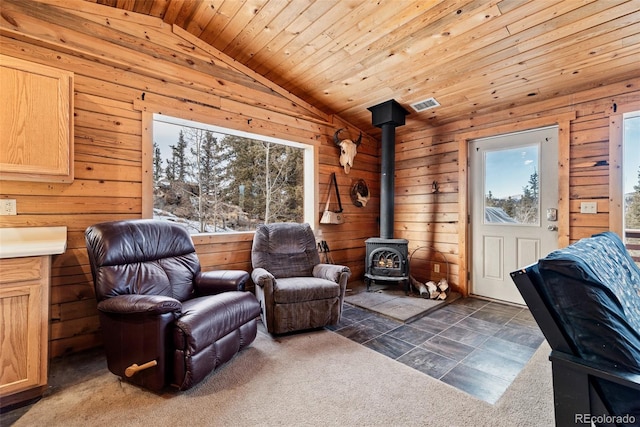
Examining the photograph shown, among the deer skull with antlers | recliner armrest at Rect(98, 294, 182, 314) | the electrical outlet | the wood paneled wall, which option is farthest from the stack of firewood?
the electrical outlet

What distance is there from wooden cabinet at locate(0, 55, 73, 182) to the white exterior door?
4125mm

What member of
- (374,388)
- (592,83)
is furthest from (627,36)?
(374,388)

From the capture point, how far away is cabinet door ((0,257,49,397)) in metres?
1.58

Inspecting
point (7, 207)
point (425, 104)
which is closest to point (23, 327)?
point (7, 207)

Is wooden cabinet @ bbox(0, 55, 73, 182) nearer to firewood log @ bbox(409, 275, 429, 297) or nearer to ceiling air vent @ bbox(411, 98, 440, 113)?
ceiling air vent @ bbox(411, 98, 440, 113)

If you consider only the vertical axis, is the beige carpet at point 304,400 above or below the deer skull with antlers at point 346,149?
below

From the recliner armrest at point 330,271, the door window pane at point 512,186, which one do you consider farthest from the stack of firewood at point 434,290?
the recliner armrest at point 330,271

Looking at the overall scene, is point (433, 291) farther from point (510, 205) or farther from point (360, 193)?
point (360, 193)

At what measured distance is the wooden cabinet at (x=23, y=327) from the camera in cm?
158

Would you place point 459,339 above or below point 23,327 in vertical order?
below

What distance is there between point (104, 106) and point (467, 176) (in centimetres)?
395

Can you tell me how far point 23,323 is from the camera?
163 centimetres

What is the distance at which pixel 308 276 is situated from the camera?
3127 millimetres
